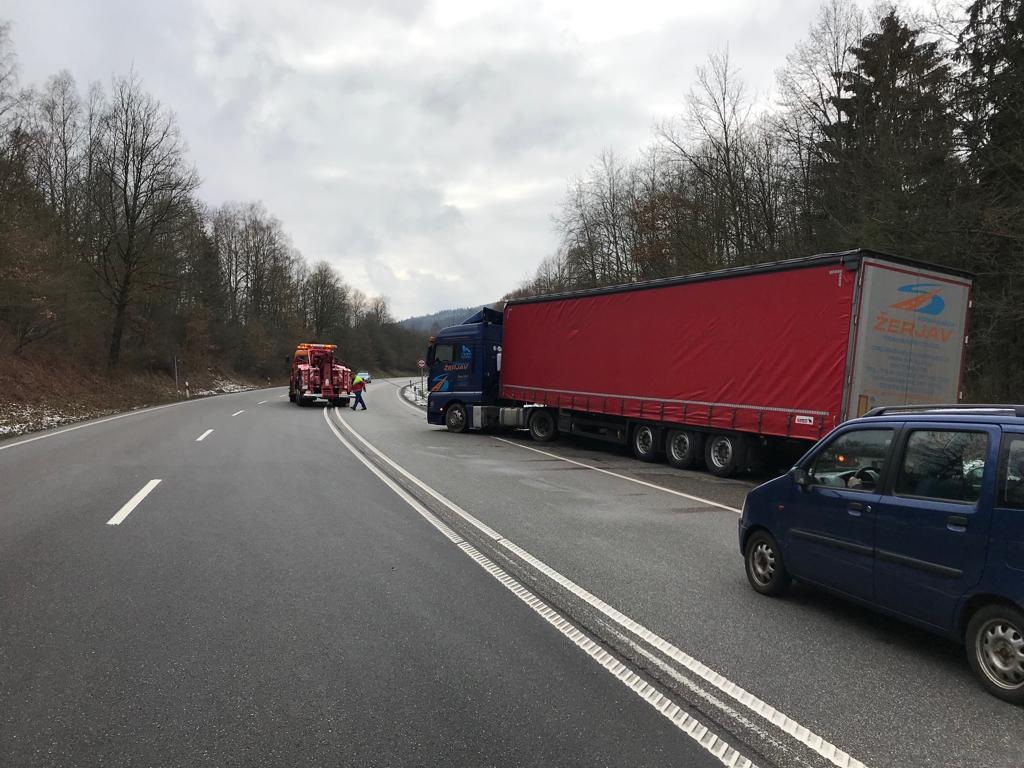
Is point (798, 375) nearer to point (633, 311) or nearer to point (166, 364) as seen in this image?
point (633, 311)

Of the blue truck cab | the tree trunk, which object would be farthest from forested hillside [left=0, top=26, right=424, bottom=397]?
the blue truck cab

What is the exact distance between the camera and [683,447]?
42.5ft

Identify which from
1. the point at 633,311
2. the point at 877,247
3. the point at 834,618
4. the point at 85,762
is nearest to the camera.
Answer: the point at 85,762

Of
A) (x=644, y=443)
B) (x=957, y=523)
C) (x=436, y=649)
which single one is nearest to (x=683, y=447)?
(x=644, y=443)

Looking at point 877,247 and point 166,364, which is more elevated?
point 877,247

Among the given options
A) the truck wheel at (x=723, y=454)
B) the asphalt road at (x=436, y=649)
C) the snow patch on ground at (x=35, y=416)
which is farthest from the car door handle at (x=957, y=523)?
the snow patch on ground at (x=35, y=416)

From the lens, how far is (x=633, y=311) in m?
13.8

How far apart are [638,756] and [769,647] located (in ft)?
5.44

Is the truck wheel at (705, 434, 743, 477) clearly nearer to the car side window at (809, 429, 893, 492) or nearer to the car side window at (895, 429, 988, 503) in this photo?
the car side window at (809, 429, 893, 492)

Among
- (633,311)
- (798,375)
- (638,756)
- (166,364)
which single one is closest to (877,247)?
(633,311)

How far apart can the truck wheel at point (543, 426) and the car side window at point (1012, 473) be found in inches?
543

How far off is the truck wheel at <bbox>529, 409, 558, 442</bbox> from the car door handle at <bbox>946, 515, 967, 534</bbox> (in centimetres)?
1357

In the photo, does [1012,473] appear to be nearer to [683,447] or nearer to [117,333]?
[683,447]

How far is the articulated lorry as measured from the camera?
9.71 m
